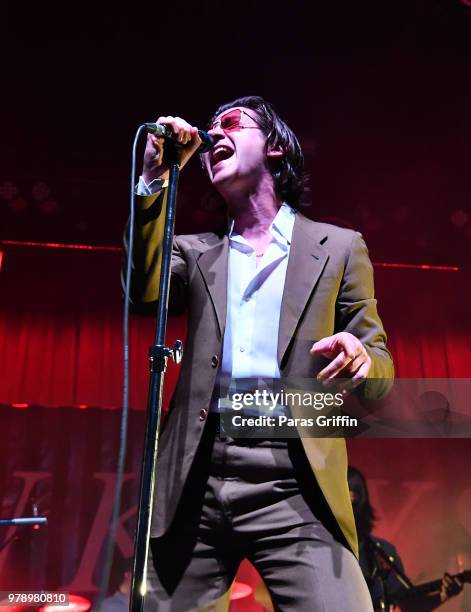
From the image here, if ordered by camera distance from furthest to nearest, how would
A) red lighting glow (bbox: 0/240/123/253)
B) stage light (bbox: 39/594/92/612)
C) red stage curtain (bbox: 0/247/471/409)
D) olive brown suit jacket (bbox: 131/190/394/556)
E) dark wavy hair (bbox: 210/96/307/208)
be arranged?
red lighting glow (bbox: 0/240/123/253), red stage curtain (bbox: 0/247/471/409), stage light (bbox: 39/594/92/612), dark wavy hair (bbox: 210/96/307/208), olive brown suit jacket (bbox: 131/190/394/556)

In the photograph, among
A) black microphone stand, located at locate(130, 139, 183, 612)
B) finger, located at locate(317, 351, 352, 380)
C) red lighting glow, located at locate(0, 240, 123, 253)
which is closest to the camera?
black microphone stand, located at locate(130, 139, 183, 612)

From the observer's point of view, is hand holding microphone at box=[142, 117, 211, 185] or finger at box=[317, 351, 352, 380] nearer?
finger at box=[317, 351, 352, 380]

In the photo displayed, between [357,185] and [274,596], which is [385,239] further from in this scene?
[274,596]

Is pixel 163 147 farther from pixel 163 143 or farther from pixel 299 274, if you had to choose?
pixel 299 274

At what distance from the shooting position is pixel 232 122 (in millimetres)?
1731

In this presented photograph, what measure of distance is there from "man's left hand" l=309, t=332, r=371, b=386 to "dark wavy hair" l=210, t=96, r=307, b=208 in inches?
32.2

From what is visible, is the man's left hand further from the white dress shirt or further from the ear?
the ear

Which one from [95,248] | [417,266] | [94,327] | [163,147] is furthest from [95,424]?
[163,147]

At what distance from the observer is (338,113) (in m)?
4.20

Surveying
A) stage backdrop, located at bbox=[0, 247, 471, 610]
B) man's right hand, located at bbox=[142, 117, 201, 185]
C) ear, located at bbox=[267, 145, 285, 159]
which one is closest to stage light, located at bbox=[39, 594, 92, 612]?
stage backdrop, located at bbox=[0, 247, 471, 610]

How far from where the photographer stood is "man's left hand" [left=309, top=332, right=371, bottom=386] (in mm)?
1028

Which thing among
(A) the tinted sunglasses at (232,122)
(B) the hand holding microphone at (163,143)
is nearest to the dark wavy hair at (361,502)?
(A) the tinted sunglasses at (232,122)

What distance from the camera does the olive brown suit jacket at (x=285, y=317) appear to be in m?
1.16

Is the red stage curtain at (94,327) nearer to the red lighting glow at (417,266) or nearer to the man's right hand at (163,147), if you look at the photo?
the red lighting glow at (417,266)
